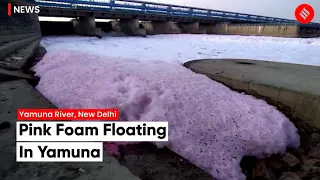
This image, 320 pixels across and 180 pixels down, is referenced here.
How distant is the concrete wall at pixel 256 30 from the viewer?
83.0 feet

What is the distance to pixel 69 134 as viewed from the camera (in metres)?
1.83

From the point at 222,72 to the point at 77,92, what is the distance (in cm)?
260

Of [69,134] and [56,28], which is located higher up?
[56,28]

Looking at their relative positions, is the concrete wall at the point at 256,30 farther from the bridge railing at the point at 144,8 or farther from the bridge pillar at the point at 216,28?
the bridge railing at the point at 144,8

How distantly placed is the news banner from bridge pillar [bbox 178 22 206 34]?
27473 mm

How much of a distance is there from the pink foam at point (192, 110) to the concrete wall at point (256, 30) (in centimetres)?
2610

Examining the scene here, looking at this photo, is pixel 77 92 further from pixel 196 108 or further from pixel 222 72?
pixel 222 72

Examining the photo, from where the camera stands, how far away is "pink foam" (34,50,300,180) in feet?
7.99

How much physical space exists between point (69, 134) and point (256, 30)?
29.2m

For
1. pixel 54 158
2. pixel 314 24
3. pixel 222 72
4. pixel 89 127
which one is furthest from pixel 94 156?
pixel 314 24

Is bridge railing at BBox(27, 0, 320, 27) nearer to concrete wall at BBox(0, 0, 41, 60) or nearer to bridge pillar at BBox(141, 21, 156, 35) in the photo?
bridge pillar at BBox(141, 21, 156, 35)

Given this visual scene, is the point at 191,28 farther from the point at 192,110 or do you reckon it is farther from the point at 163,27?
the point at 192,110

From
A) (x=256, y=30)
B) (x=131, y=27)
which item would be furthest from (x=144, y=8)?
(x=256, y=30)
